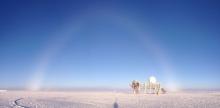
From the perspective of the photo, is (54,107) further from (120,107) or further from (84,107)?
(120,107)

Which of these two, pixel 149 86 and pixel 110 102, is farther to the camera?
pixel 149 86

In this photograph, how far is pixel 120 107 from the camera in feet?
103

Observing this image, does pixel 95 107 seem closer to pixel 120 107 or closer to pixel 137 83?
pixel 120 107

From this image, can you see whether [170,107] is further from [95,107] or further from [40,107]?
[40,107]

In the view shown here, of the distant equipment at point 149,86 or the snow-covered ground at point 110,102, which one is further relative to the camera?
the distant equipment at point 149,86

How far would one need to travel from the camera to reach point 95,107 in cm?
3117

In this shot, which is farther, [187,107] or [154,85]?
[154,85]

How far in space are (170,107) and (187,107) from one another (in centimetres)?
177

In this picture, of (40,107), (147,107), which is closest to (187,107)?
(147,107)

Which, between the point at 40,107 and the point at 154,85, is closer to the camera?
the point at 40,107

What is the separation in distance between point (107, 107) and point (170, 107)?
6375mm

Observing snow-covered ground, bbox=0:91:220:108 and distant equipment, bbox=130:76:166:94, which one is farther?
distant equipment, bbox=130:76:166:94

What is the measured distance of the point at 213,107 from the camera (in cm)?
3027

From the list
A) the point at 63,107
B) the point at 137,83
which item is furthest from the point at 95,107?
the point at 137,83
